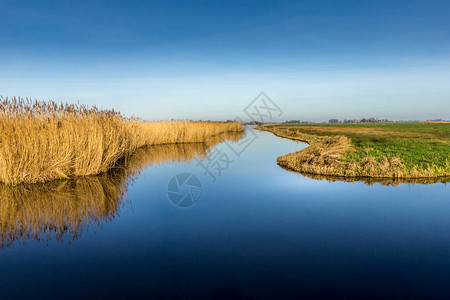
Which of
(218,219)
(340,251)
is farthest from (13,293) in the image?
(340,251)

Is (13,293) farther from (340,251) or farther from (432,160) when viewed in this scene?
(432,160)

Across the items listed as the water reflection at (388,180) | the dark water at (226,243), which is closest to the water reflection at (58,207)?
the dark water at (226,243)

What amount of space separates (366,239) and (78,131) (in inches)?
478

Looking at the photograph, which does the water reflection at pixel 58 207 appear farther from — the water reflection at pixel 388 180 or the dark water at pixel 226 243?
the water reflection at pixel 388 180

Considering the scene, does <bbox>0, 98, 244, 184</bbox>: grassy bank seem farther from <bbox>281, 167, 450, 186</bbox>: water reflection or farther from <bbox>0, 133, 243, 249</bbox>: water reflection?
<bbox>281, 167, 450, 186</bbox>: water reflection

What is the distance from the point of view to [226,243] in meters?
6.54

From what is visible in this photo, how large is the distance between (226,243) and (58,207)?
5.69 m

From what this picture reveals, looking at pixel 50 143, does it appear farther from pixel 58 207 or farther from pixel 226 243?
pixel 226 243

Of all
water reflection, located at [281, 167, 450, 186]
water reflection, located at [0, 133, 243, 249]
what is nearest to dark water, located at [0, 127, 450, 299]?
water reflection, located at [0, 133, 243, 249]

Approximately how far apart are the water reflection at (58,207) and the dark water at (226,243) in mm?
50

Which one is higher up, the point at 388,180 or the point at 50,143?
the point at 50,143

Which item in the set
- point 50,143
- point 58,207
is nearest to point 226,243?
point 58,207

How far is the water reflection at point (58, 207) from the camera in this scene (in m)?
7.04

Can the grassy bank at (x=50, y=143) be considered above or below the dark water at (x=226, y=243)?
above
